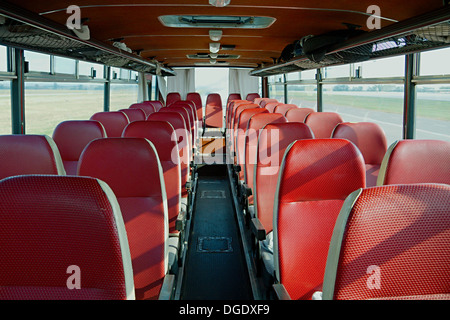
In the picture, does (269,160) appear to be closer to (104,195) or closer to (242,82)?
(104,195)

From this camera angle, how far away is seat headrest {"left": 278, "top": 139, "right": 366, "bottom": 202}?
7.68ft

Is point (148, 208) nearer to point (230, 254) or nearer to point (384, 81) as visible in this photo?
point (230, 254)

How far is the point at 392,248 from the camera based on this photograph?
49.4 inches

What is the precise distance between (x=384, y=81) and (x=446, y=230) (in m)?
4.15

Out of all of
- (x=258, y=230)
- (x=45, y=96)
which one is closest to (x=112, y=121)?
(x=45, y=96)

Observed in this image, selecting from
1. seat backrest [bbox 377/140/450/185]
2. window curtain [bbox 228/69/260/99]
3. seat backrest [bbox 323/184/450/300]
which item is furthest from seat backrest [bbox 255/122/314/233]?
window curtain [bbox 228/69/260/99]

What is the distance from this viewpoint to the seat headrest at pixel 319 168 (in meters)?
2.34

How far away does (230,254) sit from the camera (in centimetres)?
437

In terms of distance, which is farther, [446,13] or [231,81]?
[231,81]

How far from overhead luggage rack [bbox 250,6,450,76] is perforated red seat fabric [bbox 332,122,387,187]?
2.45ft

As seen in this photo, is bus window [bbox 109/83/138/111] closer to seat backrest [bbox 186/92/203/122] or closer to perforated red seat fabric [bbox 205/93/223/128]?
seat backrest [bbox 186/92/203/122]

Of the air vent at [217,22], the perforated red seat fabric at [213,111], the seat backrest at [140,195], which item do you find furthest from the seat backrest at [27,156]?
the perforated red seat fabric at [213,111]
